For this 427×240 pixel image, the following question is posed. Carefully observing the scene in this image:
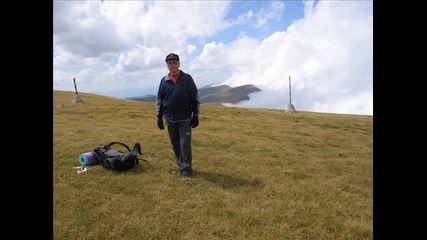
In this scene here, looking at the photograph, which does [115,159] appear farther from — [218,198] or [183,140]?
[218,198]

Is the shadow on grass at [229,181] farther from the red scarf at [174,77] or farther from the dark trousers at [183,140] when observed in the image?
the red scarf at [174,77]

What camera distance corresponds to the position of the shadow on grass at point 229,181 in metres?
9.34

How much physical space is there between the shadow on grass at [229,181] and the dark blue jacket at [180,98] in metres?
2.06

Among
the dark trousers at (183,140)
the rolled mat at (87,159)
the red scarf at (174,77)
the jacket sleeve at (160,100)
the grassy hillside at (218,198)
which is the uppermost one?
the red scarf at (174,77)

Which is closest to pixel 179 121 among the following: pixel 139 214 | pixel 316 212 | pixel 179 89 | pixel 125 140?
pixel 179 89

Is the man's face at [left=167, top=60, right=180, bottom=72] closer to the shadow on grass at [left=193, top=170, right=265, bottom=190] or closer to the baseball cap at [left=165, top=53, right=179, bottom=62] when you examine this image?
the baseball cap at [left=165, top=53, right=179, bottom=62]

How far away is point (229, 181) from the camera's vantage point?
32.0 ft

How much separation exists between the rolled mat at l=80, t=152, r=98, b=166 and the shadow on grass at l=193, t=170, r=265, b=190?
150 inches

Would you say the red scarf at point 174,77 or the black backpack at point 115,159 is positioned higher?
the red scarf at point 174,77

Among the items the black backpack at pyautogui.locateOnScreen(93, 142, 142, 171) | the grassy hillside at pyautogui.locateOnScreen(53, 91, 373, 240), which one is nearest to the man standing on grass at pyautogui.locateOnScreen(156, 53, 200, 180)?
the grassy hillside at pyautogui.locateOnScreen(53, 91, 373, 240)

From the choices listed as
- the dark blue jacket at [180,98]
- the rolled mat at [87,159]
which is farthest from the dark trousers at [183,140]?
the rolled mat at [87,159]

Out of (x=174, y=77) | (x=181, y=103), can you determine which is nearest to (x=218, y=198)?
(x=181, y=103)
